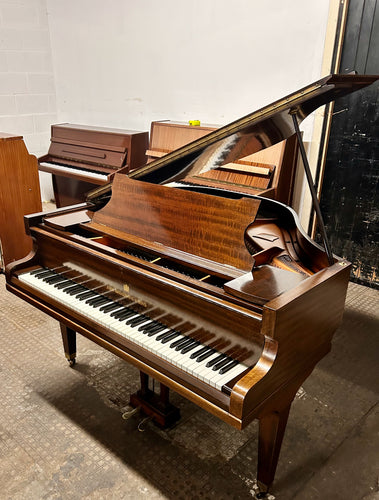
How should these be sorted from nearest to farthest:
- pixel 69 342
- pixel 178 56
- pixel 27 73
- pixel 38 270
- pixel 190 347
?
pixel 190 347 < pixel 38 270 < pixel 69 342 < pixel 178 56 < pixel 27 73

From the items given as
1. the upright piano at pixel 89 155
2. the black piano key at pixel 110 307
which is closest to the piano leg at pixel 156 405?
the black piano key at pixel 110 307

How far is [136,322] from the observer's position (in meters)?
1.79

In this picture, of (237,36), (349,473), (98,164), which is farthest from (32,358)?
(237,36)

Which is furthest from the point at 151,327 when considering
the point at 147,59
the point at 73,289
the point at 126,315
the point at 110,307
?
the point at 147,59

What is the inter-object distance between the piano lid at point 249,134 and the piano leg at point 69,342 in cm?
86

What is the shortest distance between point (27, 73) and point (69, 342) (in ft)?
15.4

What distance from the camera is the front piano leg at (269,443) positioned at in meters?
1.69

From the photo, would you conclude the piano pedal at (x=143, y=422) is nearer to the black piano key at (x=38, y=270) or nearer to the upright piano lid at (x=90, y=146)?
the black piano key at (x=38, y=270)

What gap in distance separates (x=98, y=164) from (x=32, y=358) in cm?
270

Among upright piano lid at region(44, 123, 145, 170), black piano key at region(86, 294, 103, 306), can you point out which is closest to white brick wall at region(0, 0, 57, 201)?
upright piano lid at region(44, 123, 145, 170)

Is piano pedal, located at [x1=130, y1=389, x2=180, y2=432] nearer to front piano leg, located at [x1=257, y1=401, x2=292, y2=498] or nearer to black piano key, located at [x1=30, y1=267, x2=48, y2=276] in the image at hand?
front piano leg, located at [x1=257, y1=401, x2=292, y2=498]

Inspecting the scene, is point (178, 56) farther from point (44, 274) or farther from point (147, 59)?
Answer: point (44, 274)

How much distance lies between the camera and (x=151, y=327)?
175 centimetres

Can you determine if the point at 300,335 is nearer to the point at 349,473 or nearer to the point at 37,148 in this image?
the point at 349,473
